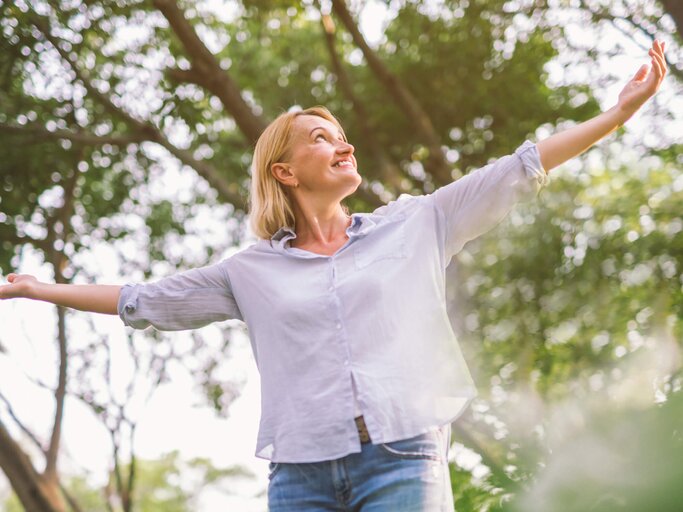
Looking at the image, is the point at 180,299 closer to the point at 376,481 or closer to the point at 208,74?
the point at 376,481

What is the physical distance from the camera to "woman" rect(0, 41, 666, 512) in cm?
243

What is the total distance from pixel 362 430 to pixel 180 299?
0.76 metres

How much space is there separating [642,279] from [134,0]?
20.0 ft

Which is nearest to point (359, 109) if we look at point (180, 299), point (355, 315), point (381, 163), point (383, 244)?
point (381, 163)

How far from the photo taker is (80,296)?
288 centimetres

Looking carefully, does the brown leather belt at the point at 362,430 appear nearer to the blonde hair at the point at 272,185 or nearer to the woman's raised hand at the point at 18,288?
the blonde hair at the point at 272,185

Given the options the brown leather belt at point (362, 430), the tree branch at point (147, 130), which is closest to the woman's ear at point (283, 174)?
the brown leather belt at point (362, 430)

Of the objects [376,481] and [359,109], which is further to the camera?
[359,109]

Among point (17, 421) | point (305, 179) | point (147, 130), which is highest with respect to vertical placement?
point (147, 130)

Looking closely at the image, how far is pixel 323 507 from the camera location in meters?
2.46

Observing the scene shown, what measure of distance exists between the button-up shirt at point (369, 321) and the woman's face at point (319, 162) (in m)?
0.13

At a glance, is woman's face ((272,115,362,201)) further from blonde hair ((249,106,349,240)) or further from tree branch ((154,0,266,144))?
tree branch ((154,0,266,144))

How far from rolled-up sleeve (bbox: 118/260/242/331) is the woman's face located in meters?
0.37

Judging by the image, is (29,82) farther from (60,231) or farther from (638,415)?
(638,415)
